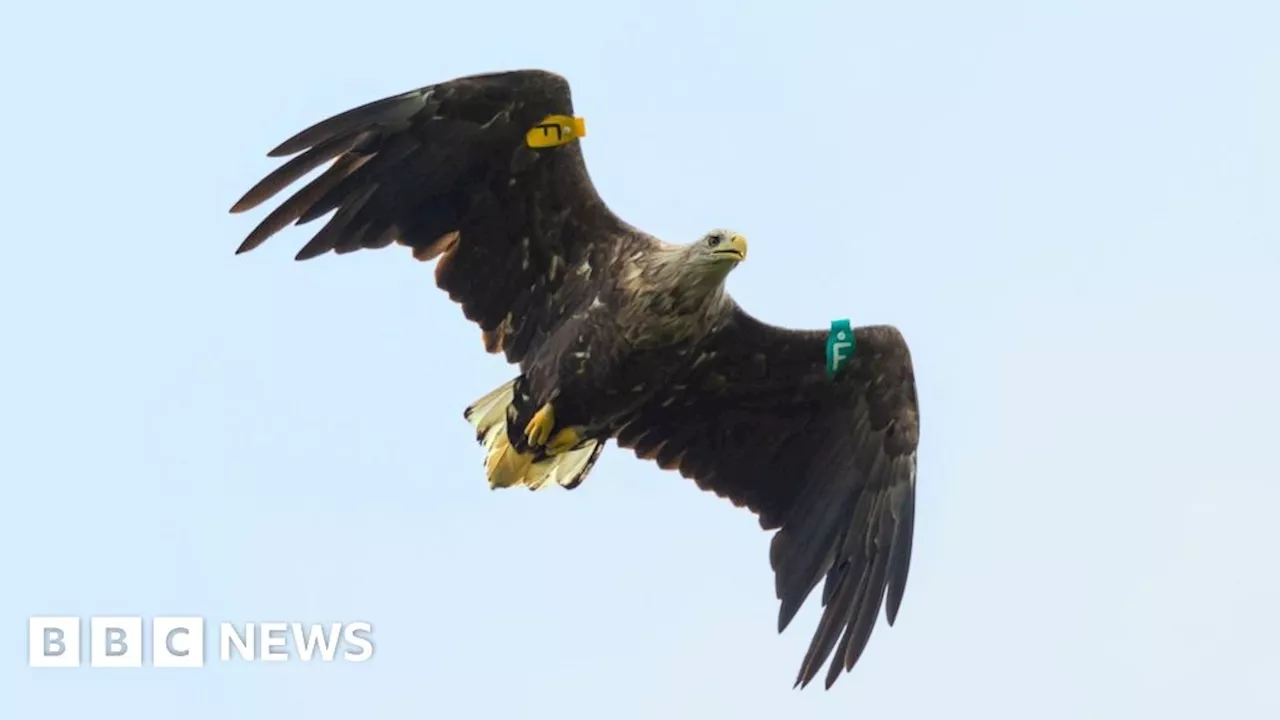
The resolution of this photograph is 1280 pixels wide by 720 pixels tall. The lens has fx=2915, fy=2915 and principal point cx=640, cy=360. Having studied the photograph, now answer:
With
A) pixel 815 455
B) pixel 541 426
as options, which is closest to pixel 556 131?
pixel 541 426

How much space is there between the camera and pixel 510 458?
19359 millimetres

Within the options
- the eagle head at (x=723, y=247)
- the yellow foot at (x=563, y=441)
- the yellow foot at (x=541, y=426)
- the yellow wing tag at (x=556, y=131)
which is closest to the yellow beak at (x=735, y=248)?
the eagle head at (x=723, y=247)

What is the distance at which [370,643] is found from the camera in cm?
2034

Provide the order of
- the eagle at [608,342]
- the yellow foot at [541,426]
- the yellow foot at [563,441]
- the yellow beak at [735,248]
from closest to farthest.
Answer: the yellow beak at [735,248], the eagle at [608,342], the yellow foot at [541,426], the yellow foot at [563,441]

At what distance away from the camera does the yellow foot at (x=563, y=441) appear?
62.8 feet

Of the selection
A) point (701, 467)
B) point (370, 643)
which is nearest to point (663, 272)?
point (701, 467)

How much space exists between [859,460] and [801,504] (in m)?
0.50

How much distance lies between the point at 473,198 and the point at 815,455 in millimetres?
3016

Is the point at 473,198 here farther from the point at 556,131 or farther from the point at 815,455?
the point at 815,455

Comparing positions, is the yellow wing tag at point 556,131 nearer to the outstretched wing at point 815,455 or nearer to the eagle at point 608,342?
the eagle at point 608,342

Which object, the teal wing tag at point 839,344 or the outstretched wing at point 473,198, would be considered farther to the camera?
the teal wing tag at point 839,344

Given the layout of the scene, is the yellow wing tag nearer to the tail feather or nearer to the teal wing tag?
the tail feather

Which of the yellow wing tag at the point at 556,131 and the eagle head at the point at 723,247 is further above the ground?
the yellow wing tag at the point at 556,131

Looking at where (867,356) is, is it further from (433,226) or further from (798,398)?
(433,226)
